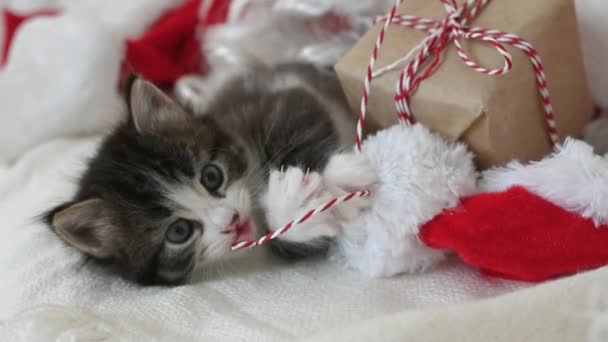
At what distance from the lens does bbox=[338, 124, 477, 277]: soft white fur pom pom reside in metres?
0.89

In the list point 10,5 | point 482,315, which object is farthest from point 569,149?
point 10,5

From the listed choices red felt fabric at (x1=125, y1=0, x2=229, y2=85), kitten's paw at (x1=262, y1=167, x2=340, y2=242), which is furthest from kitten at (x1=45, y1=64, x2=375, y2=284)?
red felt fabric at (x1=125, y1=0, x2=229, y2=85)

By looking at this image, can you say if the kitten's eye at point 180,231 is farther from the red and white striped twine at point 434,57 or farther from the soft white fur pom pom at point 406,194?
the soft white fur pom pom at point 406,194

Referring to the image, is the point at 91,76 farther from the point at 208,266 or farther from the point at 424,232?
the point at 424,232

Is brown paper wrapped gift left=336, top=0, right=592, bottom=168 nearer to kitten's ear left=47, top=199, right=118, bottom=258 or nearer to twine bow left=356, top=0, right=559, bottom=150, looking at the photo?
twine bow left=356, top=0, right=559, bottom=150

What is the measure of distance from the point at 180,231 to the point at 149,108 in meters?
0.28

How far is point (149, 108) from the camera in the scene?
116 centimetres

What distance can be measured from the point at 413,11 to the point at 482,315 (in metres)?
0.60

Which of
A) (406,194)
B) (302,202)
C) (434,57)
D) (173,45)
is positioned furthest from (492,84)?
(173,45)

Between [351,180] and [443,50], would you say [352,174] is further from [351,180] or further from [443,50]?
[443,50]

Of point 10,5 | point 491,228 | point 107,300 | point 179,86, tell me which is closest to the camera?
point 491,228

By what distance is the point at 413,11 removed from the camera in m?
1.04

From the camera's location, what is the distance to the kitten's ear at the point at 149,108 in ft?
3.72

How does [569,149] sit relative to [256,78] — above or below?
above
